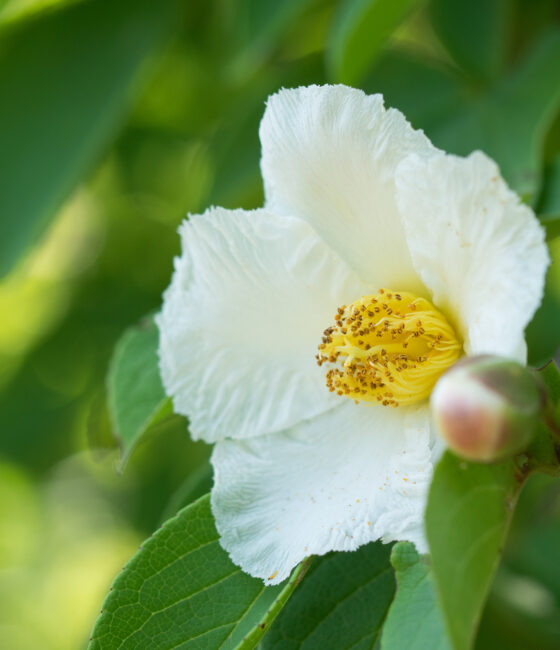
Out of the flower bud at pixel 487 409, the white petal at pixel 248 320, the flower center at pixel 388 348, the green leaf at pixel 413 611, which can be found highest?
the white petal at pixel 248 320

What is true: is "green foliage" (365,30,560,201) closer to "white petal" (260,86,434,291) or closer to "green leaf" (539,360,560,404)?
"white petal" (260,86,434,291)

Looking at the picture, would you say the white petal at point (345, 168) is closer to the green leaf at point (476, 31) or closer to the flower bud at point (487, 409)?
the flower bud at point (487, 409)

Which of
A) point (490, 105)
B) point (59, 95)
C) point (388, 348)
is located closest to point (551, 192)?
point (490, 105)

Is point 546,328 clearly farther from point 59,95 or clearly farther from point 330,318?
point 59,95

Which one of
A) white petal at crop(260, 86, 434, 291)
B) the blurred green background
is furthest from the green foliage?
white petal at crop(260, 86, 434, 291)

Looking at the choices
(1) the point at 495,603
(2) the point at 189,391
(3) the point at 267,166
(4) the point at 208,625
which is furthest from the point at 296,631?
(1) the point at 495,603

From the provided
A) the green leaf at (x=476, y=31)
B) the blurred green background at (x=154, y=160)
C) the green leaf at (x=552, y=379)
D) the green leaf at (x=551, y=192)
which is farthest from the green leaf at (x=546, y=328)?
the green leaf at (x=552, y=379)
